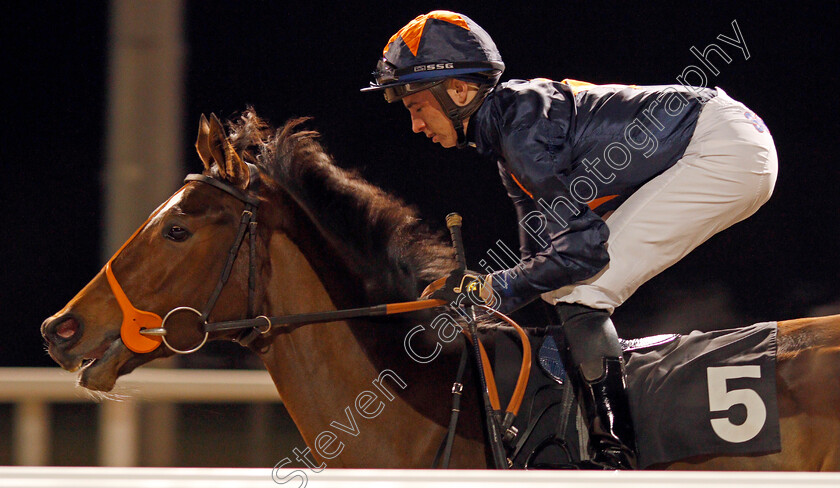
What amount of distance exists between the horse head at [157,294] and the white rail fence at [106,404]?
118 cm

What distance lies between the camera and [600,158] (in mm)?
1606

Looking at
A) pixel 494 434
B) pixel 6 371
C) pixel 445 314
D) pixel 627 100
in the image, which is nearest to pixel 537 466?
pixel 494 434

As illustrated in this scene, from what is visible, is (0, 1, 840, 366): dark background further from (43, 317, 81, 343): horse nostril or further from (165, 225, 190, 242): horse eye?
(43, 317, 81, 343): horse nostril

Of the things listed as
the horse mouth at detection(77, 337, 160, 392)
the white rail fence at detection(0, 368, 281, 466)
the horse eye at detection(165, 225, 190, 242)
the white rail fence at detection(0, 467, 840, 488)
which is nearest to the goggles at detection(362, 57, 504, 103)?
the horse eye at detection(165, 225, 190, 242)

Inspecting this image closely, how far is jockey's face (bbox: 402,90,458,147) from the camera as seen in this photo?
1.71 m

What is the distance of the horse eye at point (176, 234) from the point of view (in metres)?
1.61

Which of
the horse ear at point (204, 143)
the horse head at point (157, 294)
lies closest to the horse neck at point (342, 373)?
the horse head at point (157, 294)

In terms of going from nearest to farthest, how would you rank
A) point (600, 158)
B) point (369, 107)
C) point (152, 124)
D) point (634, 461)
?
point (634, 461) < point (600, 158) < point (152, 124) < point (369, 107)

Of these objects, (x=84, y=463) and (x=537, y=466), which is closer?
(x=537, y=466)

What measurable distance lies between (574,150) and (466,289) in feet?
1.25

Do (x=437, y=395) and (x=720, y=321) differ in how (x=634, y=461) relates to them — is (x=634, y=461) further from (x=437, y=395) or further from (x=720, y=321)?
(x=720, y=321)

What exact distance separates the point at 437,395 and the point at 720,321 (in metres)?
2.91

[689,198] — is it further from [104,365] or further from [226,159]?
[104,365]

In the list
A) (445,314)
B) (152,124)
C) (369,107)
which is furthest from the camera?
(369,107)
